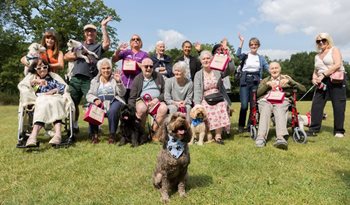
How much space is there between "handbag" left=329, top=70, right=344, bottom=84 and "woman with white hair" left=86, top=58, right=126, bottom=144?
437cm

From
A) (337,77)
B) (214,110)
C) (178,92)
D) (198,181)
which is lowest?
(198,181)

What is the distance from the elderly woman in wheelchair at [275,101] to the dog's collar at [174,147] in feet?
9.70

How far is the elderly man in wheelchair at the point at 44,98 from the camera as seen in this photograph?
20.8 feet

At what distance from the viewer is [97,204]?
379cm

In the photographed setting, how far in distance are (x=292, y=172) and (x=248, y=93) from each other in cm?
336

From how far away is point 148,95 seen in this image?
282 inches

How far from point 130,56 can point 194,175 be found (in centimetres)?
368

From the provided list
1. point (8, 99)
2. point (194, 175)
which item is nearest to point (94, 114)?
point (194, 175)

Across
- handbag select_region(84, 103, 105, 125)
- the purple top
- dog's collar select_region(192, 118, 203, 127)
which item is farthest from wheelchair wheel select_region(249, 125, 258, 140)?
handbag select_region(84, 103, 105, 125)

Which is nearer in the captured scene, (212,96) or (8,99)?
(212,96)

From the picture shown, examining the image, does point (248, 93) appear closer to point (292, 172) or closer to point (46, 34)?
point (292, 172)

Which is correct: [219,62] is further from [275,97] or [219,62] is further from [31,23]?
[31,23]

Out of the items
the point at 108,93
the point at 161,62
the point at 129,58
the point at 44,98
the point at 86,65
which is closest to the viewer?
the point at 44,98

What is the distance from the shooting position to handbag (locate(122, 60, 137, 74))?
24.2 feet
